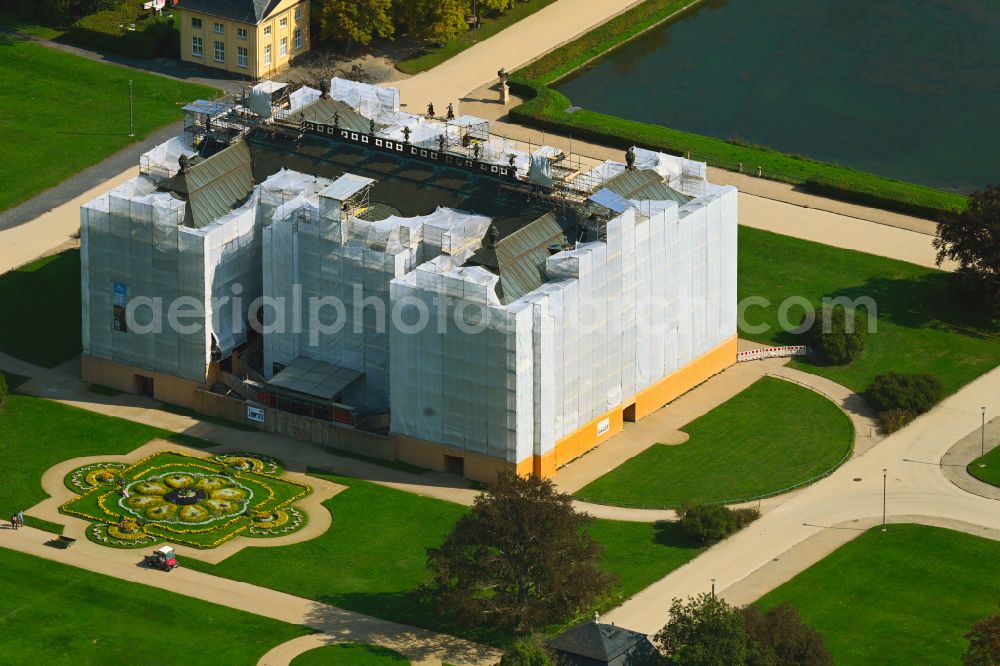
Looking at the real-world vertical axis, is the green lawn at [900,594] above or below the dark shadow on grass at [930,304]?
below

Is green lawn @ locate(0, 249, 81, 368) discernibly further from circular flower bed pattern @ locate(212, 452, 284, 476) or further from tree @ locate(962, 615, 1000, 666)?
tree @ locate(962, 615, 1000, 666)

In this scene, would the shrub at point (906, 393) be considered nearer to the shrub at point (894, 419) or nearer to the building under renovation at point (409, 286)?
the shrub at point (894, 419)

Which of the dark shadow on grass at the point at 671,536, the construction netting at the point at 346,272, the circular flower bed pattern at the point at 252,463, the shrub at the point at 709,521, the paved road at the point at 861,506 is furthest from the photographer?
the construction netting at the point at 346,272

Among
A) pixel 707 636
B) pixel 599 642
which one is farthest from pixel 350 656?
pixel 707 636

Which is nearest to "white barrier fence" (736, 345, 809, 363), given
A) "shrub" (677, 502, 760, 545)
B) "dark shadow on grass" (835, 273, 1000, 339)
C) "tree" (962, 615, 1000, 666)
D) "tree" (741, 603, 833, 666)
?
"dark shadow on grass" (835, 273, 1000, 339)

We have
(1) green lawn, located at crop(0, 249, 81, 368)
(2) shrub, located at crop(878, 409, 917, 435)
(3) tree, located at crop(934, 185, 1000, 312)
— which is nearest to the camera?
(2) shrub, located at crop(878, 409, 917, 435)

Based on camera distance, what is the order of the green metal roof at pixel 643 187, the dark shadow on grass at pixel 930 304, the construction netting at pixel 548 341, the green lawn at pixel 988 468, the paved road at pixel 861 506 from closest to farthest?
the paved road at pixel 861 506, the construction netting at pixel 548 341, the green lawn at pixel 988 468, the green metal roof at pixel 643 187, the dark shadow on grass at pixel 930 304

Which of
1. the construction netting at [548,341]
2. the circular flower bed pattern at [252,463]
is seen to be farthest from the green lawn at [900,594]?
the circular flower bed pattern at [252,463]
